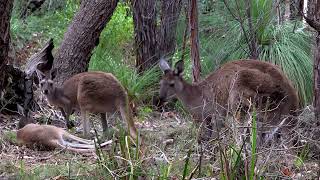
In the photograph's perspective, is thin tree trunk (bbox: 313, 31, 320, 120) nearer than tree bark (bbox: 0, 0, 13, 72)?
Yes

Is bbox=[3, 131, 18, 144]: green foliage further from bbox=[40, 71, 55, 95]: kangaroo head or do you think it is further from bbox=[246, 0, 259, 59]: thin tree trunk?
bbox=[246, 0, 259, 59]: thin tree trunk

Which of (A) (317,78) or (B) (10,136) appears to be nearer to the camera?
(A) (317,78)

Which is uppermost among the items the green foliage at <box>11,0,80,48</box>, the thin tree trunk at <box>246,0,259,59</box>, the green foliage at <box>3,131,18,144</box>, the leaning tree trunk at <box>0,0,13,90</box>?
the leaning tree trunk at <box>0,0,13,90</box>

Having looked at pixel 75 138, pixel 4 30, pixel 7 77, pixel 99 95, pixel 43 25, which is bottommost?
pixel 43 25

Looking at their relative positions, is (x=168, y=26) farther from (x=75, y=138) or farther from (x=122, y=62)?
A: (x=75, y=138)

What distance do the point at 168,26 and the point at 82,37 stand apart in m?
1.52

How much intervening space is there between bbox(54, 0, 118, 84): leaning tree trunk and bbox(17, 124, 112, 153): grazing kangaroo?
8.95 feet

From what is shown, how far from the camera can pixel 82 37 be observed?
10.2m

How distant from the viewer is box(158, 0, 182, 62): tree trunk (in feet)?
35.8

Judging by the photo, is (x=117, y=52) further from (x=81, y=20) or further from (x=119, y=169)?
(x=119, y=169)

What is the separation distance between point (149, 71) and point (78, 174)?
5.14 metres

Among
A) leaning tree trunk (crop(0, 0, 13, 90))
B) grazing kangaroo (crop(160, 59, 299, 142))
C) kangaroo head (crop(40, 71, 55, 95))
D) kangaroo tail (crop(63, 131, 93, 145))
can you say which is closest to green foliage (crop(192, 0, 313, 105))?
grazing kangaroo (crop(160, 59, 299, 142))

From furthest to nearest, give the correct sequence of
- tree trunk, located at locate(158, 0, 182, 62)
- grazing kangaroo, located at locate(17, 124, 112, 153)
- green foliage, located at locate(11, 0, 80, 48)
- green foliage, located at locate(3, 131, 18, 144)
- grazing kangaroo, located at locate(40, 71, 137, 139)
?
green foliage, located at locate(11, 0, 80, 48)
tree trunk, located at locate(158, 0, 182, 62)
grazing kangaroo, located at locate(40, 71, 137, 139)
green foliage, located at locate(3, 131, 18, 144)
grazing kangaroo, located at locate(17, 124, 112, 153)

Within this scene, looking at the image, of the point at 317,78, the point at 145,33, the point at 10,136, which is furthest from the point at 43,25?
the point at 317,78
